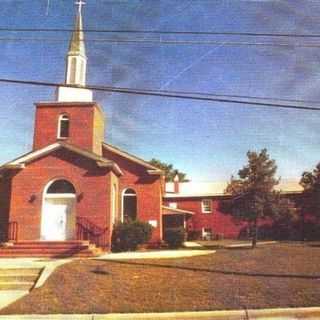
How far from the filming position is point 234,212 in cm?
3034

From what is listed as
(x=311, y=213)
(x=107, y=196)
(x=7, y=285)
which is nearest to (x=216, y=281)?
(x=7, y=285)

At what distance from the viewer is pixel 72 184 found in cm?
2545

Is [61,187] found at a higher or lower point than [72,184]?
→ lower

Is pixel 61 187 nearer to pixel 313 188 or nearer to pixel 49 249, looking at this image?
pixel 49 249

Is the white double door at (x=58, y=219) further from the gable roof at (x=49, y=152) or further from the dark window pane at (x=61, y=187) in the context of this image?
the gable roof at (x=49, y=152)

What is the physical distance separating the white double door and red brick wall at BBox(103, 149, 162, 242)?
493 centimetres

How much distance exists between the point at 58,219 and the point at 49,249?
3052mm

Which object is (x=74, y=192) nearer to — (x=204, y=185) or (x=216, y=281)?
(x=216, y=281)

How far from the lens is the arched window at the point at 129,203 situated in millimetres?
29672

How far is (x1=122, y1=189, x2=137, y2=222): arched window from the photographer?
97.3 ft

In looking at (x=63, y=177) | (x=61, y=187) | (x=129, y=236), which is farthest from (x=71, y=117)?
(x=129, y=236)

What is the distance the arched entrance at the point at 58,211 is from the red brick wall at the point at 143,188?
4.77 m

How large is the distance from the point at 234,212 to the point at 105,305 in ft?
69.3

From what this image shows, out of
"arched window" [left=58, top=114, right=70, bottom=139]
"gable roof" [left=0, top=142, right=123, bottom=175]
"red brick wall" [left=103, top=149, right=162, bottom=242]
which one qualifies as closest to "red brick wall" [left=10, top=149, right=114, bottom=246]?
"gable roof" [left=0, top=142, right=123, bottom=175]
